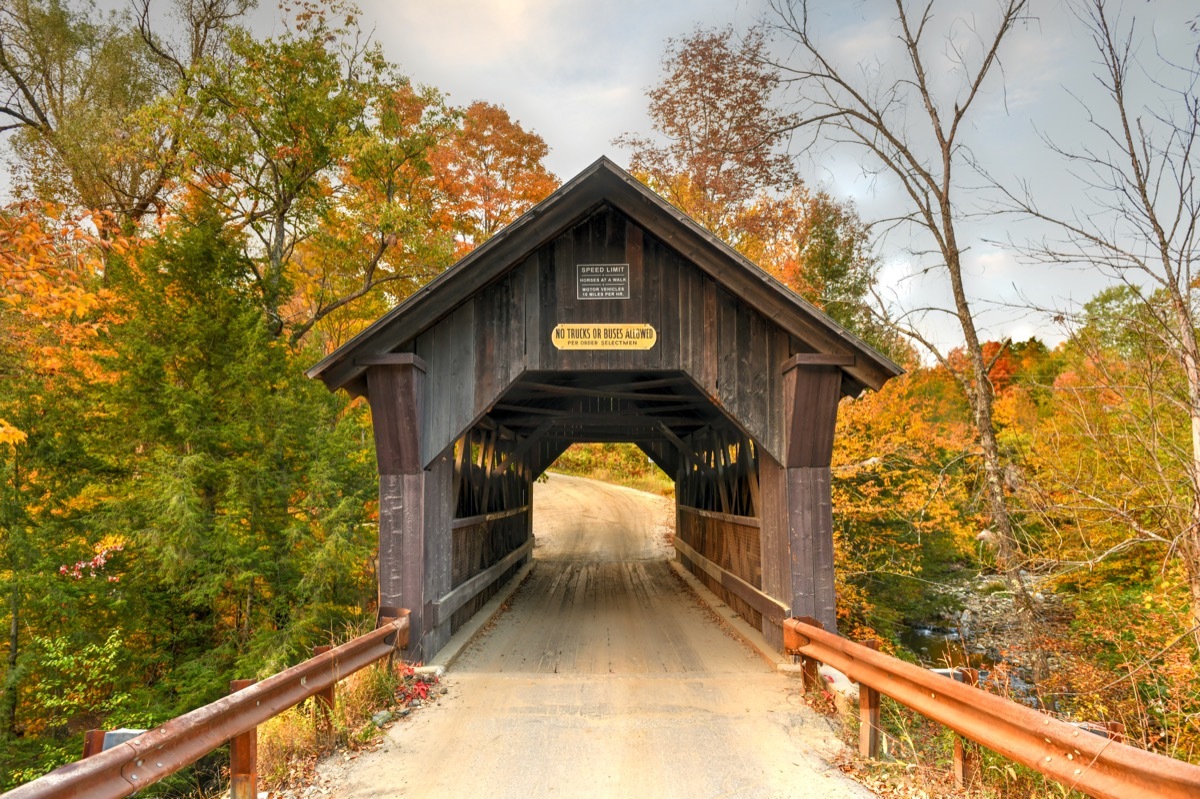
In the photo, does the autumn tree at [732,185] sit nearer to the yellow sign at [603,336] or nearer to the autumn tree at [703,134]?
the autumn tree at [703,134]

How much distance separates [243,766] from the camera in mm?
3615

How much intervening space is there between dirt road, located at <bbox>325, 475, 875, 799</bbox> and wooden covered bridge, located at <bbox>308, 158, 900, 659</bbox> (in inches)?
36.9

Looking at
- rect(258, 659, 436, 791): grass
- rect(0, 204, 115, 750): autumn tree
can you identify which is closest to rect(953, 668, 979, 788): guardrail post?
rect(258, 659, 436, 791): grass

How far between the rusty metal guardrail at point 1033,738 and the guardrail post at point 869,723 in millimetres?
81

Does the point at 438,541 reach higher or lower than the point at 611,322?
lower

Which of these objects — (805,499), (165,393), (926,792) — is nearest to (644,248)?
(805,499)

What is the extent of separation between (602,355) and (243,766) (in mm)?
4387

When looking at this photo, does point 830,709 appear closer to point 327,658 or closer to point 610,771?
point 610,771

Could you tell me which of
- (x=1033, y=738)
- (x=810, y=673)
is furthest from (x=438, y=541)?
(x=1033, y=738)

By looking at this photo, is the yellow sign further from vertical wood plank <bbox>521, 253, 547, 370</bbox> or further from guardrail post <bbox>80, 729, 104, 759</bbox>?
guardrail post <bbox>80, 729, 104, 759</bbox>

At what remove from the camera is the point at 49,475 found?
9.33 m

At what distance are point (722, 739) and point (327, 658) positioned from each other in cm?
272

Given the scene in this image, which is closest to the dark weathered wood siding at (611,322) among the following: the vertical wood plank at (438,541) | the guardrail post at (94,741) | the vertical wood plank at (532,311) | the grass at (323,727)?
the vertical wood plank at (532,311)

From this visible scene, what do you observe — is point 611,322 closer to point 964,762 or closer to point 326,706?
point 326,706
